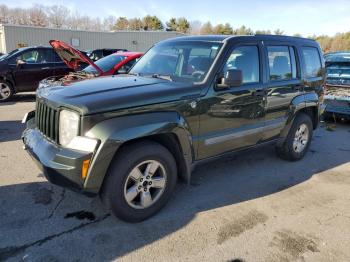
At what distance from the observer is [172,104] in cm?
354

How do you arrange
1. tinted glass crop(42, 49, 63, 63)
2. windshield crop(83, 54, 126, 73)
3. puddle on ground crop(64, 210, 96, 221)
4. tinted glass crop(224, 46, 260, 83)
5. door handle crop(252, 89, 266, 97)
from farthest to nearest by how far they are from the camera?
1. tinted glass crop(42, 49, 63, 63)
2. windshield crop(83, 54, 126, 73)
3. door handle crop(252, 89, 266, 97)
4. tinted glass crop(224, 46, 260, 83)
5. puddle on ground crop(64, 210, 96, 221)

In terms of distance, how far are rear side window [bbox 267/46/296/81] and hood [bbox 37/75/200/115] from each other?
1576 mm

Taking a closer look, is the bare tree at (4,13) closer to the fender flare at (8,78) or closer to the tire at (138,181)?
the fender flare at (8,78)

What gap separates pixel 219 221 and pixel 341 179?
8.00ft

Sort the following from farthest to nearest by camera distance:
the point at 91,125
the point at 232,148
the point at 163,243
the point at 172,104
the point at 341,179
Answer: the point at 341,179 < the point at 232,148 < the point at 172,104 < the point at 163,243 < the point at 91,125

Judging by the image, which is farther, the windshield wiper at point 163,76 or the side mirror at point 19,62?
the side mirror at point 19,62

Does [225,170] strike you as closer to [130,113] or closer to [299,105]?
[299,105]

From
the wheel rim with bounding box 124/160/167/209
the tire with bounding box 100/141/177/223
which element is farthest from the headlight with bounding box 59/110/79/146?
the wheel rim with bounding box 124/160/167/209

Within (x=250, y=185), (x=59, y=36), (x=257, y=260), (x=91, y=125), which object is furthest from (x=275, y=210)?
(x=59, y=36)

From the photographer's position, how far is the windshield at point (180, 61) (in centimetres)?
405

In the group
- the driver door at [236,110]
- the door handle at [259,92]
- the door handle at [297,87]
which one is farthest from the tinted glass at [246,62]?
the door handle at [297,87]

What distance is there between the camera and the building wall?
2991 centimetres

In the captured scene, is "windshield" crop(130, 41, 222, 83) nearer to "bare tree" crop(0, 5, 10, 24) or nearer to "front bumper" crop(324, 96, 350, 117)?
"front bumper" crop(324, 96, 350, 117)

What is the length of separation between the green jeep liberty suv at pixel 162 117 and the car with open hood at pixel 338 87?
3.49 m
